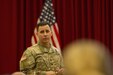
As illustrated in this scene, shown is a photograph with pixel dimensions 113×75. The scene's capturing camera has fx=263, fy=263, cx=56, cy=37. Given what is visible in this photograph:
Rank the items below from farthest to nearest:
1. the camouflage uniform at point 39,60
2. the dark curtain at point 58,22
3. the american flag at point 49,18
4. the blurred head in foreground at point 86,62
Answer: the dark curtain at point 58,22
the american flag at point 49,18
the camouflage uniform at point 39,60
the blurred head in foreground at point 86,62

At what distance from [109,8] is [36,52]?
330 cm

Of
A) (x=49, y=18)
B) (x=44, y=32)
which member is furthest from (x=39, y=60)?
(x=49, y=18)

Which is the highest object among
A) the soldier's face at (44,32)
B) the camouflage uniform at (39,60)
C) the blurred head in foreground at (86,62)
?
the blurred head in foreground at (86,62)

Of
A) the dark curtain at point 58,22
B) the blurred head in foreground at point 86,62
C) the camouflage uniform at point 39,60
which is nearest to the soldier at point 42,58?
the camouflage uniform at point 39,60

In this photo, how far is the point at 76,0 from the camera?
539cm

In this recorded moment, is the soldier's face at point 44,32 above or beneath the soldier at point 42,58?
above

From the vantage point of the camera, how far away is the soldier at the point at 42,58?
2.52 metres

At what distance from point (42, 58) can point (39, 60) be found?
38mm

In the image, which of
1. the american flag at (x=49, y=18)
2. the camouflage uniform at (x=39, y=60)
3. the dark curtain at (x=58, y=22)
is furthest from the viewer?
the dark curtain at (x=58, y=22)

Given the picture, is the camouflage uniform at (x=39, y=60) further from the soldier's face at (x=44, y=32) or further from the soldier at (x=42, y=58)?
the soldier's face at (x=44, y=32)

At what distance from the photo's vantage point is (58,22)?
5316 millimetres

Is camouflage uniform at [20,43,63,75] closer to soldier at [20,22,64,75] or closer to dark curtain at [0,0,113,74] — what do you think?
soldier at [20,22,64,75]

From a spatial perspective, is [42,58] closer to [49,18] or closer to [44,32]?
[44,32]

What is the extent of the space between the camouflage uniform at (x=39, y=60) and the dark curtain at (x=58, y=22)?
2553 millimetres
